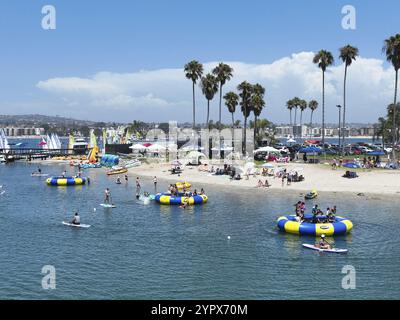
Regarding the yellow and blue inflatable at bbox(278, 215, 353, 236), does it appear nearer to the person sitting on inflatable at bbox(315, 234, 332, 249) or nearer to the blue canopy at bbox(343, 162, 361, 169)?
the person sitting on inflatable at bbox(315, 234, 332, 249)

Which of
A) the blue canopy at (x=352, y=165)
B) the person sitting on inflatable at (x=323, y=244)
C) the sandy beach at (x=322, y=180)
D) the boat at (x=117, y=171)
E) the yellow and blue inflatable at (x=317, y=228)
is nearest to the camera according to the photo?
the person sitting on inflatable at (x=323, y=244)

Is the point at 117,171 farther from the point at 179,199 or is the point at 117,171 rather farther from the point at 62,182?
the point at 179,199

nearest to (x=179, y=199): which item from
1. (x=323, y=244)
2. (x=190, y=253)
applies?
(x=190, y=253)

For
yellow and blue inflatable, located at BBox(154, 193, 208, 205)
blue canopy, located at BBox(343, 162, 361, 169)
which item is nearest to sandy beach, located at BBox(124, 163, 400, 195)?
blue canopy, located at BBox(343, 162, 361, 169)

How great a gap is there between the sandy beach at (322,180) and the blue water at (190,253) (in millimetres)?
5805

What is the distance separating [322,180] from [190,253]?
33313mm

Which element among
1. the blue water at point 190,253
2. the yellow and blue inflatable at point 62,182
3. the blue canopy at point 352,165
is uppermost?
the blue canopy at point 352,165

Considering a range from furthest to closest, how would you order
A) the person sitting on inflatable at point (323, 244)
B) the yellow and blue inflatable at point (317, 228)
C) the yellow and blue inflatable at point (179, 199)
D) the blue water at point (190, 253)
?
the yellow and blue inflatable at point (179, 199)
the yellow and blue inflatable at point (317, 228)
the person sitting on inflatable at point (323, 244)
the blue water at point (190, 253)

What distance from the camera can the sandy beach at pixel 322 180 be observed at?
5397 cm

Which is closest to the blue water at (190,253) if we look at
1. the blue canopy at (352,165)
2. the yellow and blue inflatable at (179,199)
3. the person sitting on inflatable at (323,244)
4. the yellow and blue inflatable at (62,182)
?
the person sitting on inflatable at (323,244)

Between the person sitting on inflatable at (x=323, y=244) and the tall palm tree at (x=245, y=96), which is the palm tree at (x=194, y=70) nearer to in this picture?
the tall palm tree at (x=245, y=96)

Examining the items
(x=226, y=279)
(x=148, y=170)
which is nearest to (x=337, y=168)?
(x=148, y=170)

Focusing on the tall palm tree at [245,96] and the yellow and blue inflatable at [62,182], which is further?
the tall palm tree at [245,96]

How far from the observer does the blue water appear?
23672mm
